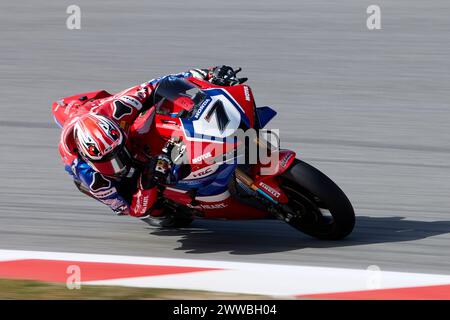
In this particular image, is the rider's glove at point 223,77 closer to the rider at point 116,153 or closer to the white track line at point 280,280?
the rider at point 116,153

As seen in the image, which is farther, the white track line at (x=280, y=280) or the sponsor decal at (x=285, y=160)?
the sponsor decal at (x=285, y=160)

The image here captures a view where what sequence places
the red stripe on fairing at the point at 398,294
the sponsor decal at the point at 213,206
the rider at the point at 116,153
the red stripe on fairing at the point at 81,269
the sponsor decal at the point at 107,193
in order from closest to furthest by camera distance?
the red stripe on fairing at the point at 398,294 < the red stripe on fairing at the point at 81,269 < the rider at the point at 116,153 < the sponsor decal at the point at 107,193 < the sponsor decal at the point at 213,206

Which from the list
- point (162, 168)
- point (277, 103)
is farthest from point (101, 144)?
point (277, 103)

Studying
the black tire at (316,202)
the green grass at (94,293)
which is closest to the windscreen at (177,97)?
the black tire at (316,202)

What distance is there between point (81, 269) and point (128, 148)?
2.97 feet

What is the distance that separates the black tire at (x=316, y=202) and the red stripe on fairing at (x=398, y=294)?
0.81 meters

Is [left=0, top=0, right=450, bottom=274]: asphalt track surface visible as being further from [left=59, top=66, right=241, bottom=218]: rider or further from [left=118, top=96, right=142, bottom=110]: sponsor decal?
[left=118, top=96, right=142, bottom=110]: sponsor decal

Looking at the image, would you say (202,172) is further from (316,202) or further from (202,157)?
(316,202)

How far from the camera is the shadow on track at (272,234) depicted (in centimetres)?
695

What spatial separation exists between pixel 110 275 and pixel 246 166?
115cm

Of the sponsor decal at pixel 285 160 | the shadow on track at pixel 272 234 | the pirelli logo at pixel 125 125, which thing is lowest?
the shadow on track at pixel 272 234

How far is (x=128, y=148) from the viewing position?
22.4 feet

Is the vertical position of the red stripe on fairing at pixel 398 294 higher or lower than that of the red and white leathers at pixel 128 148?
lower
